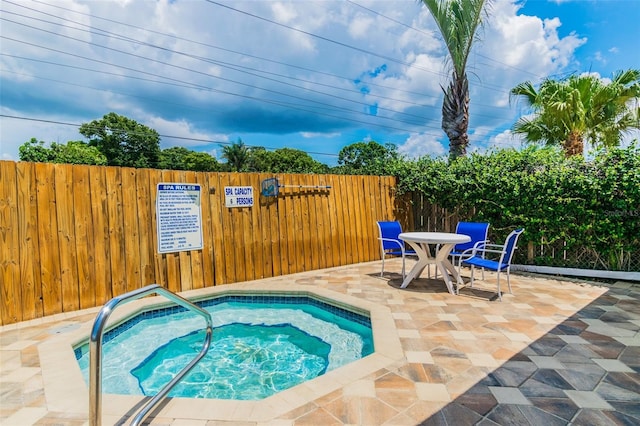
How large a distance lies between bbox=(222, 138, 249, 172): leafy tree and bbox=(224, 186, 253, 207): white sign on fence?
28396 mm

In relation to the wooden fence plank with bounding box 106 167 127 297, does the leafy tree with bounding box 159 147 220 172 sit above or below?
above

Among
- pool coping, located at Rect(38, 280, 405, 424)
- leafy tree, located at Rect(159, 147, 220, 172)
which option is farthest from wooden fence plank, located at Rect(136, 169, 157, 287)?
leafy tree, located at Rect(159, 147, 220, 172)

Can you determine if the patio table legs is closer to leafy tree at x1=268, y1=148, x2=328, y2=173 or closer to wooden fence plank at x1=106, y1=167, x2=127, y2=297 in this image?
wooden fence plank at x1=106, y1=167, x2=127, y2=297

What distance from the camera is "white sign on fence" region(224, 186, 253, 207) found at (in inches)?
196

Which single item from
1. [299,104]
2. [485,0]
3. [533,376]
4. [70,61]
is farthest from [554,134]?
[70,61]

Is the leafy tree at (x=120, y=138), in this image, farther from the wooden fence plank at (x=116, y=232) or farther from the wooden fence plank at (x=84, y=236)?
the wooden fence plank at (x=84, y=236)

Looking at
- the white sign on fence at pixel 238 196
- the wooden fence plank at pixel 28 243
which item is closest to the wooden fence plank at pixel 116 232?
the wooden fence plank at pixel 28 243

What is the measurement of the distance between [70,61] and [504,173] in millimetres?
23507

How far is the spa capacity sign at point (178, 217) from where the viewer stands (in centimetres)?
439

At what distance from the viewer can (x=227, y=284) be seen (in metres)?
4.91

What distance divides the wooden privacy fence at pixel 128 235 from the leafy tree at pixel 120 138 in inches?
1192

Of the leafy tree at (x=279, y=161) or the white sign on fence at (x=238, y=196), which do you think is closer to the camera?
the white sign on fence at (x=238, y=196)

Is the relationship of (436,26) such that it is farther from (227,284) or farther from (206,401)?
(206,401)

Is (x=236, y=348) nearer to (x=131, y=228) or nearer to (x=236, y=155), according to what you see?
(x=131, y=228)
